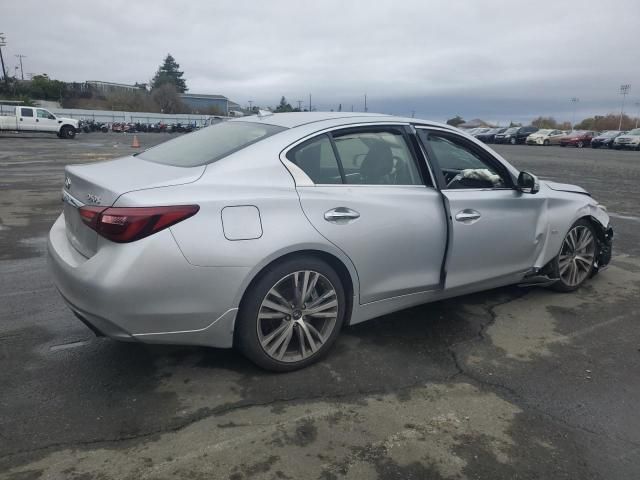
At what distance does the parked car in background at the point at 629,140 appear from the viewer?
3862 cm

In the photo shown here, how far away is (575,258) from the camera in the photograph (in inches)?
192

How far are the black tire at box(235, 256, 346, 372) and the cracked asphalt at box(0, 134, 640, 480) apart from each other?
4.3 inches

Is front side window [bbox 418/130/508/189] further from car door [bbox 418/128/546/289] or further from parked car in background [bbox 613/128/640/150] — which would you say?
parked car in background [bbox 613/128/640/150]

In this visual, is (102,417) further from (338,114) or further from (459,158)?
(459,158)

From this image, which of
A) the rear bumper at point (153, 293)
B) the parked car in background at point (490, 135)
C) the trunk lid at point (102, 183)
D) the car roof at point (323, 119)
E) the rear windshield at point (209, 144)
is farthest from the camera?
the parked car in background at point (490, 135)

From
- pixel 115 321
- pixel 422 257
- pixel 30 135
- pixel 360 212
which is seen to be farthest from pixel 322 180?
pixel 30 135

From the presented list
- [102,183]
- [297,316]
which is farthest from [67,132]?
[297,316]

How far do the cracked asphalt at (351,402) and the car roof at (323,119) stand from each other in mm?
1539

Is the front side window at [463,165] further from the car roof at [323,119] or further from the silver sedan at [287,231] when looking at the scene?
the car roof at [323,119]

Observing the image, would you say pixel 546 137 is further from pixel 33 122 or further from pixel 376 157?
pixel 376 157

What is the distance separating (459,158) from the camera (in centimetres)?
430

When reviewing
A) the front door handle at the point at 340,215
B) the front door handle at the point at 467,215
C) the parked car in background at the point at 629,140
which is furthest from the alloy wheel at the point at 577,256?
the parked car in background at the point at 629,140

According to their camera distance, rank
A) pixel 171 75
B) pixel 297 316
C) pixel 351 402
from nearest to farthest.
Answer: pixel 351 402, pixel 297 316, pixel 171 75

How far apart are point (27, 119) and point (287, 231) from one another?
34705 mm
